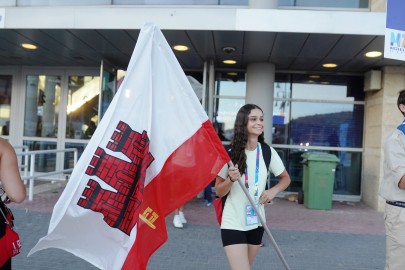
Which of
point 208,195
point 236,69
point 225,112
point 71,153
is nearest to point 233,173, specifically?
point 208,195

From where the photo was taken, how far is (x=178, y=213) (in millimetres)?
6734

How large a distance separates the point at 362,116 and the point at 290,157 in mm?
2023

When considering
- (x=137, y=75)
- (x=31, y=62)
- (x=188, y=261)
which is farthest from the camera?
(x=31, y=62)

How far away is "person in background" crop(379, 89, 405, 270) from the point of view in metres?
3.05

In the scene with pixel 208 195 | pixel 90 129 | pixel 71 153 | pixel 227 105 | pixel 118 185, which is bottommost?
pixel 208 195

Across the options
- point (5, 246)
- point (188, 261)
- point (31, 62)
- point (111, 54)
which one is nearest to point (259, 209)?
point (5, 246)

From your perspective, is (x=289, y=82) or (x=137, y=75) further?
(x=289, y=82)

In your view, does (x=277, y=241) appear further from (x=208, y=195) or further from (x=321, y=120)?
(x=321, y=120)

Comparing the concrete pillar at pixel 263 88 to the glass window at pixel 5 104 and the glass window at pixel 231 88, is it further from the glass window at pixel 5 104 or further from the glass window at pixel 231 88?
the glass window at pixel 5 104

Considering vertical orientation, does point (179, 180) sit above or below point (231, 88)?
below

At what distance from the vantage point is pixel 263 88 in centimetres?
927

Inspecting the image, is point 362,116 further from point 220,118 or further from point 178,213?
point 178,213

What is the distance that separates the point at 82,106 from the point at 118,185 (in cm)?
919

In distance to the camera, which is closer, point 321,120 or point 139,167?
point 139,167
